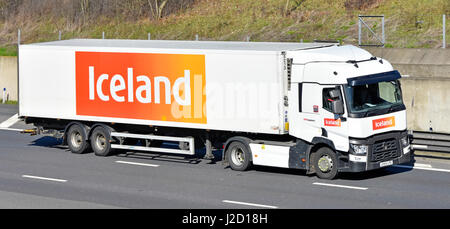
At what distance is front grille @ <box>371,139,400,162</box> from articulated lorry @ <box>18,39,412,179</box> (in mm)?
30

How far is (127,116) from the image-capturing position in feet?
73.0

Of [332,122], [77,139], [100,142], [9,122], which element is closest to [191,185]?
[332,122]

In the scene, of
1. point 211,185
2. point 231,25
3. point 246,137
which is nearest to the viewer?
point 211,185

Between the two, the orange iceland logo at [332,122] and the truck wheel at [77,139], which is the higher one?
the orange iceland logo at [332,122]

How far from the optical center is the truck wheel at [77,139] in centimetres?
2334

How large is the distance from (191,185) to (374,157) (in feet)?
14.0

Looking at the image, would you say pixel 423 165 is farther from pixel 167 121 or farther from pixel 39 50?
pixel 39 50

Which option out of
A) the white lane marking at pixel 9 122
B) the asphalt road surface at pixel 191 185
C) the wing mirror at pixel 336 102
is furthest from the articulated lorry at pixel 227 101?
the white lane marking at pixel 9 122

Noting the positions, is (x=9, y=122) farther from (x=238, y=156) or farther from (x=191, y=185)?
(x=191, y=185)

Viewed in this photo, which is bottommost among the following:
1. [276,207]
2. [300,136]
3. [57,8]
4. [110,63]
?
[276,207]

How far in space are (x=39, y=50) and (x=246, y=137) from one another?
695 centimetres

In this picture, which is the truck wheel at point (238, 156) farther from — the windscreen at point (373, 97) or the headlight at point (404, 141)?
the headlight at point (404, 141)

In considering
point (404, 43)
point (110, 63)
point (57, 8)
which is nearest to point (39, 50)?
point (110, 63)

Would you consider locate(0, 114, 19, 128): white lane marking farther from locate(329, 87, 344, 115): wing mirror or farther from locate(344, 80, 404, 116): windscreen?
locate(344, 80, 404, 116): windscreen
